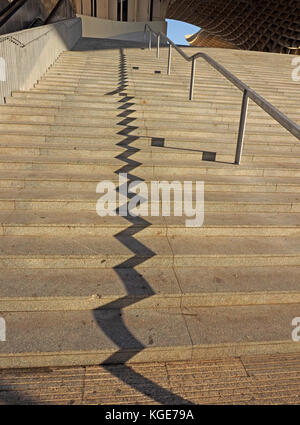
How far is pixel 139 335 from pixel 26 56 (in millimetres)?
5666

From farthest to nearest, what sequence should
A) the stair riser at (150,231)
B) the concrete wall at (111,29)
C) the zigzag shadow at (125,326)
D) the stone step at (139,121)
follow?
the concrete wall at (111,29)
the stone step at (139,121)
the stair riser at (150,231)
the zigzag shadow at (125,326)

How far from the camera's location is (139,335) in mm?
2373

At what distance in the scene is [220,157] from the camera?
179 inches

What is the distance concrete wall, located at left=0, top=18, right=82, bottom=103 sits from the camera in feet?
17.0

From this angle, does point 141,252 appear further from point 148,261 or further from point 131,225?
point 131,225

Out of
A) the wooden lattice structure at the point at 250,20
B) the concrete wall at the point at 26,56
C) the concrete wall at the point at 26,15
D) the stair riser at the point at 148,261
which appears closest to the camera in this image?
the stair riser at the point at 148,261

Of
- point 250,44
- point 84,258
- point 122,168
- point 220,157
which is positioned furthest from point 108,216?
point 250,44

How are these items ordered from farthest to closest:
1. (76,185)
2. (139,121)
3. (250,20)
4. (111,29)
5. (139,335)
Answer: (250,20), (111,29), (139,121), (76,185), (139,335)

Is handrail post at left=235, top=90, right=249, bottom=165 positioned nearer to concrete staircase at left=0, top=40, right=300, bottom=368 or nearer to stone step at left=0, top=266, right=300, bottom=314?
A: concrete staircase at left=0, top=40, right=300, bottom=368

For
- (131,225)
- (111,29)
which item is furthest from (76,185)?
(111,29)

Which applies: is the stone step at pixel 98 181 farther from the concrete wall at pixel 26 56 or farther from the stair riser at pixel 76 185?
the concrete wall at pixel 26 56

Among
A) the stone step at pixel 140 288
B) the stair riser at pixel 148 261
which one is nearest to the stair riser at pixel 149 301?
the stone step at pixel 140 288

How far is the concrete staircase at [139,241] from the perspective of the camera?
239cm

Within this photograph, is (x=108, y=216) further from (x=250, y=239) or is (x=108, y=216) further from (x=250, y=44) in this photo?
(x=250, y=44)
